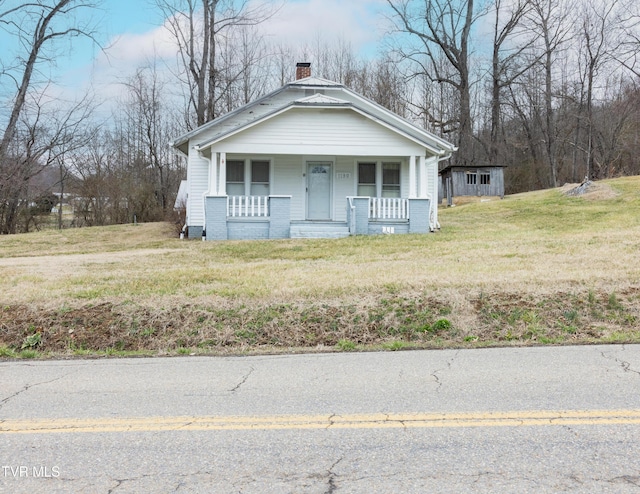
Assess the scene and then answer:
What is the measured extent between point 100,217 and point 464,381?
33.8m

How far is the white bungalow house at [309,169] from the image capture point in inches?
719

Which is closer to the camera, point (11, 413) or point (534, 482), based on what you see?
point (534, 482)

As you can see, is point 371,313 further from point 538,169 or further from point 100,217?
point 538,169

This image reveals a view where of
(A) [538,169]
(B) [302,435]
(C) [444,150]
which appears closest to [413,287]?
(B) [302,435]

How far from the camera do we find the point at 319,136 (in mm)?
18500

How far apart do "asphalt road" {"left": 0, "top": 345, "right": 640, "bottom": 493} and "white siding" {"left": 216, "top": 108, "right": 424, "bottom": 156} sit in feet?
42.3

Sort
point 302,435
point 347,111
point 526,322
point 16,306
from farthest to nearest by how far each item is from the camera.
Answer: point 347,111 < point 16,306 < point 526,322 < point 302,435

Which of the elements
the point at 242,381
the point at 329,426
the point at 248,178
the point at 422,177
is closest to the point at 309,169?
the point at 248,178

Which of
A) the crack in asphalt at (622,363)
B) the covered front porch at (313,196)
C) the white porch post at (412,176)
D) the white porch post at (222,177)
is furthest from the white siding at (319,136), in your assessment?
the crack in asphalt at (622,363)

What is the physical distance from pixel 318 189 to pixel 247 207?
120 inches

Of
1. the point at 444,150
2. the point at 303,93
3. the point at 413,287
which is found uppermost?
the point at 303,93

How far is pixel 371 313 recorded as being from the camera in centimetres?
805

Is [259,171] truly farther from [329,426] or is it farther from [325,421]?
[329,426]

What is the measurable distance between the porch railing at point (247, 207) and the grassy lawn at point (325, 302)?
17.4 ft
